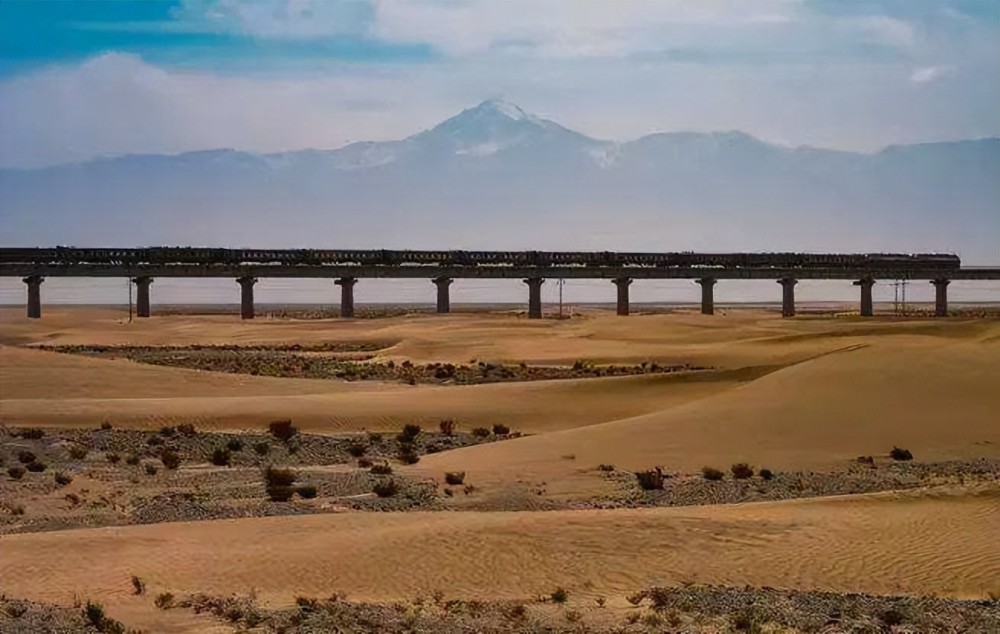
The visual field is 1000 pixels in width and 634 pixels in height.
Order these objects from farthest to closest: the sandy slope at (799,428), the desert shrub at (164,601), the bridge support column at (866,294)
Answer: the bridge support column at (866,294)
the sandy slope at (799,428)
the desert shrub at (164,601)

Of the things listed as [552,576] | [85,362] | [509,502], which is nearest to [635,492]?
[509,502]

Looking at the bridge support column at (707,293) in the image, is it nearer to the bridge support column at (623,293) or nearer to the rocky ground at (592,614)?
the bridge support column at (623,293)

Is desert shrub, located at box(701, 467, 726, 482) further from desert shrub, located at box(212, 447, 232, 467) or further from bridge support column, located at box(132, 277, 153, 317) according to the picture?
bridge support column, located at box(132, 277, 153, 317)

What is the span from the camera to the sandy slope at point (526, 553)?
1378 cm

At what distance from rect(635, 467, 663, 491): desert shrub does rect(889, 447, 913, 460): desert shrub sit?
556 centimetres

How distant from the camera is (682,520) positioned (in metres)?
16.5

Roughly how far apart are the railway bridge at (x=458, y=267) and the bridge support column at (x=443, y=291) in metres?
0.10

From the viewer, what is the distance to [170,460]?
24359mm

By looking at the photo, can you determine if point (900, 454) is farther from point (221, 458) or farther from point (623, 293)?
point (623, 293)

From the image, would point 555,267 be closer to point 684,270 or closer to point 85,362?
point 684,270

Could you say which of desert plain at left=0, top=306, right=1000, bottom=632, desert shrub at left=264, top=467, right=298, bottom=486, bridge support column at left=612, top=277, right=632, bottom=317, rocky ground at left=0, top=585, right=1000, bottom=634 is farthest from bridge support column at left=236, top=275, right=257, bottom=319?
rocky ground at left=0, top=585, right=1000, bottom=634

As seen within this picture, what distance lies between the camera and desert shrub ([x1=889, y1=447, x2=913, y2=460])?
23828mm

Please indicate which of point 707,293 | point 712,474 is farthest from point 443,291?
point 712,474

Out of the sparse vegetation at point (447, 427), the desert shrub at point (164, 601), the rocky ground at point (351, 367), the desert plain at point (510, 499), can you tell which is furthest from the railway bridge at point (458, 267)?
the desert shrub at point (164, 601)
